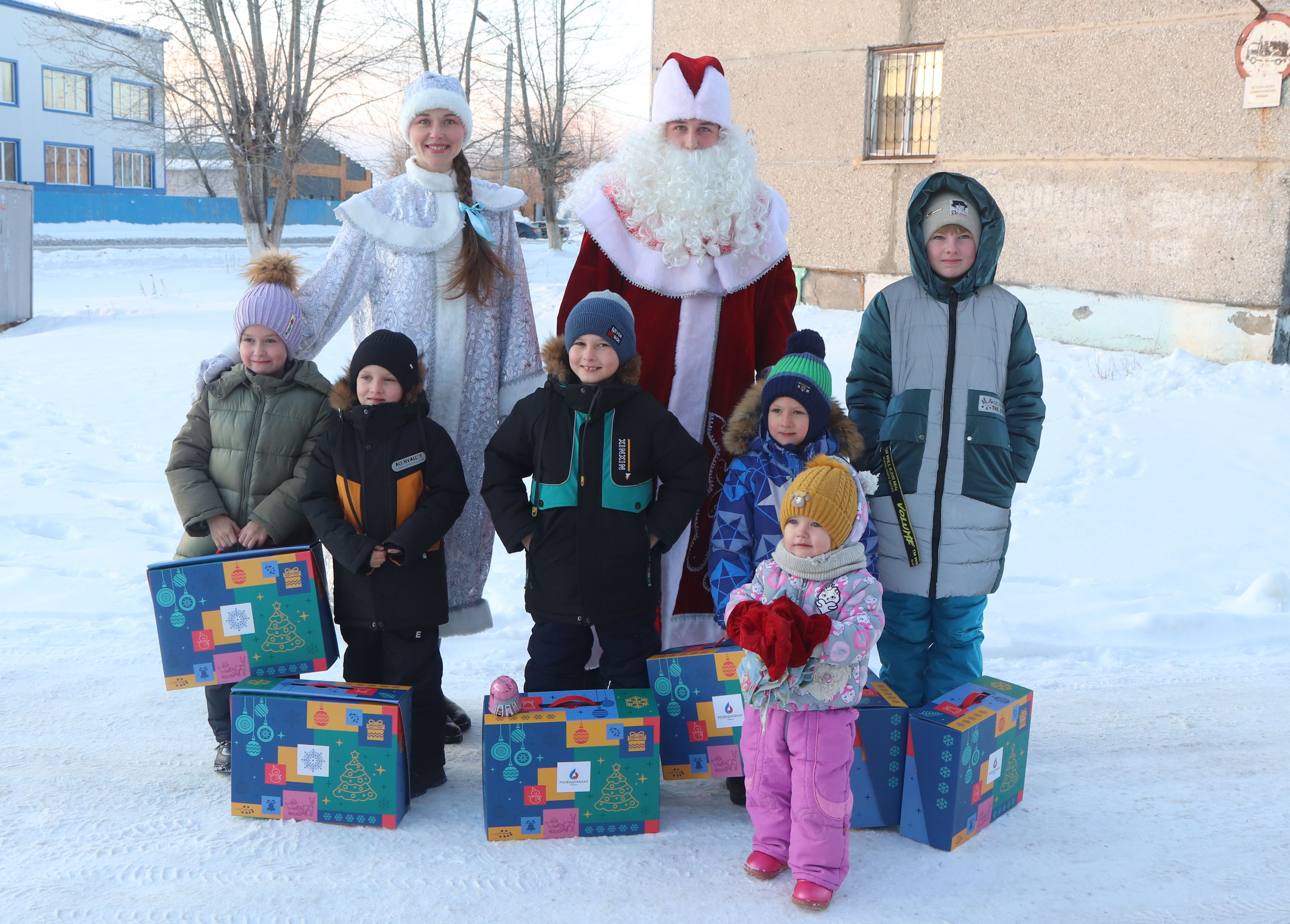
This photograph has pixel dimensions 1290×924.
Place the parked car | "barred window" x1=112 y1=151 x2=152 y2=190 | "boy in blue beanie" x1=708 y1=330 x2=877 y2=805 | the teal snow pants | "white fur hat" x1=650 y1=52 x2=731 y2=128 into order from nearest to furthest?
"boy in blue beanie" x1=708 y1=330 x2=877 y2=805
the teal snow pants
"white fur hat" x1=650 y1=52 x2=731 y2=128
the parked car
"barred window" x1=112 y1=151 x2=152 y2=190

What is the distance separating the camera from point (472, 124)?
342 centimetres

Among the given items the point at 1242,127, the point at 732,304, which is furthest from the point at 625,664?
the point at 1242,127

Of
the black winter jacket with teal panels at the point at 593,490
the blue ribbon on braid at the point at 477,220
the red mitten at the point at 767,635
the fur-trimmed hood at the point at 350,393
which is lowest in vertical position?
the red mitten at the point at 767,635

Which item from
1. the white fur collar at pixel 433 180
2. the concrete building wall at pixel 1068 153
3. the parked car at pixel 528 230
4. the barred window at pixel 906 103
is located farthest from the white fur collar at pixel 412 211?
the parked car at pixel 528 230

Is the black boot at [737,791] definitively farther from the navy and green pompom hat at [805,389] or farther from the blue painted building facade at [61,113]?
→ the blue painted building facade at [61,113]

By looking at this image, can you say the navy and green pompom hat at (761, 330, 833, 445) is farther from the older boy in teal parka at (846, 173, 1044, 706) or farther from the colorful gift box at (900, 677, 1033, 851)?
the colorful gift box at (900, 677, 1033, 851)

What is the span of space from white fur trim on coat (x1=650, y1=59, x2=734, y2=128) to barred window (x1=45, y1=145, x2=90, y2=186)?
42.1 metres

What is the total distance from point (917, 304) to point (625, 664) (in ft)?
4.64

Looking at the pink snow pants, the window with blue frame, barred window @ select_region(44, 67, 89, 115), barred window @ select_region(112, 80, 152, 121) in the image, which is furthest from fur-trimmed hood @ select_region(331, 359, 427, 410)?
barred window @ select_region(44, 67, 89, 115)

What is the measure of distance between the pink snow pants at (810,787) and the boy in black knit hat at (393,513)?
104 centimetres

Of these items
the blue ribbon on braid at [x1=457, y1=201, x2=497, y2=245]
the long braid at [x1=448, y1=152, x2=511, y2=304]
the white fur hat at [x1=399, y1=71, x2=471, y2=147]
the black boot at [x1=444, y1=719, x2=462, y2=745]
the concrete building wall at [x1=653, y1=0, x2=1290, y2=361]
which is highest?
the concrete building wall at [x1=653, y1=0, x2=1290, y2=361]

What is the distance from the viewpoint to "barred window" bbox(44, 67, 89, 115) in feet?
123

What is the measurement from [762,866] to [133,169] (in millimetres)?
47316

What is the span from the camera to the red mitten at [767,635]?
2.35 m
